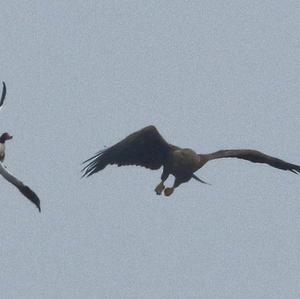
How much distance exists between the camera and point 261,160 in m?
20.7

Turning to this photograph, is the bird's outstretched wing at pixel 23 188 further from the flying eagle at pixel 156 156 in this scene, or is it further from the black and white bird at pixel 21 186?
the flying eagle at pixel 156 156

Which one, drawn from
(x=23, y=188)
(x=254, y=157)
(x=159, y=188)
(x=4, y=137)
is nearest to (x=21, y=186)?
(x=23, y=188)

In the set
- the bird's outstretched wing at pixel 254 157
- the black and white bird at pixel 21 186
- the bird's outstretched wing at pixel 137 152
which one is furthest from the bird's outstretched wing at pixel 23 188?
the bird's outstretched wing at pixel 254 157

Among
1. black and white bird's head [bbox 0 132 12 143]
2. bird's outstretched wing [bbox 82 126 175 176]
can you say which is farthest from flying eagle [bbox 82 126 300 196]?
black and white bird's head [bbox 0 132 12 143]

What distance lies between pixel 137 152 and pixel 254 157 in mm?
1930

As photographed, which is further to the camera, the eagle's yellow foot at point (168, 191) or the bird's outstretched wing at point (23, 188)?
the eagle's yellow foot at point (168, 191)

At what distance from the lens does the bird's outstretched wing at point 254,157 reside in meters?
20.1

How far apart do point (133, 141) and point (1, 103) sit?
2122 mm

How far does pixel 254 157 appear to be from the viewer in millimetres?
20656

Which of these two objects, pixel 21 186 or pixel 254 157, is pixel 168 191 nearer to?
pixel 254 157

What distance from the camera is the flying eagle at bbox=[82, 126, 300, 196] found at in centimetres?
1953

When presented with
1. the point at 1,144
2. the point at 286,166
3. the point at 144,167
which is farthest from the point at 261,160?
the point at 1,144

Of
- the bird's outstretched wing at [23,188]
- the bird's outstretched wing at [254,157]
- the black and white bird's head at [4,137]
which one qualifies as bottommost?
the bird's outstretched wing at [23,188]

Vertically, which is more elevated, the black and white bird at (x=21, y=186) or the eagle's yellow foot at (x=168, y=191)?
the eagle's yellow foot at (x=168, y=191)
